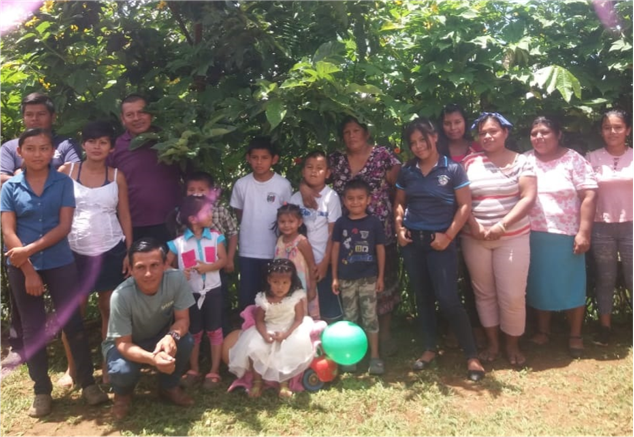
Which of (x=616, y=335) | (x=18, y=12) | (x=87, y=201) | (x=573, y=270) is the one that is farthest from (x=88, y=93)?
(x=616, y=335)

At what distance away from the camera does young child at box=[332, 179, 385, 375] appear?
3510 millimetres

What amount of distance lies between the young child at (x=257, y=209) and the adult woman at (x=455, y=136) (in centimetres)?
126

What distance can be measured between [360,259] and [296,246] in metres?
0.47

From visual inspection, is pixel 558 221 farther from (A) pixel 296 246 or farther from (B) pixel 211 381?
(B) pixel 211 381

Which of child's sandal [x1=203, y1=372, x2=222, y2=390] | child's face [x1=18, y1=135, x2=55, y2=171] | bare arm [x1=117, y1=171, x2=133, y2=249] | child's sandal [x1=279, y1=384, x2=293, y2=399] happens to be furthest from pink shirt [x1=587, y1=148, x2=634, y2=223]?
child's face [x1=18, y1=135, x2=55, y2=171]

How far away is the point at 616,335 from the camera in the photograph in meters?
4.14

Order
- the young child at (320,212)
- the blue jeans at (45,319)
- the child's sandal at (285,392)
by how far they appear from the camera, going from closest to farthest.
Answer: the blue jeans at (45,319) < the child's sandal at (285,392) < the young child at (320,212)

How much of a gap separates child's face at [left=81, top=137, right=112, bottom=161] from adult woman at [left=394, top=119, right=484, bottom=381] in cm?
208

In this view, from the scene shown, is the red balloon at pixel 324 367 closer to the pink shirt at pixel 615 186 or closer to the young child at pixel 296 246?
the young child at pixel 296 246

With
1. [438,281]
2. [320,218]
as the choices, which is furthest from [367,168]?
[438,281]

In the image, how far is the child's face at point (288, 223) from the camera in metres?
3.42

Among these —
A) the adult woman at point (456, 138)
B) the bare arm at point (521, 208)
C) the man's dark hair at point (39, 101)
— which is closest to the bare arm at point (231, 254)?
the man's dark hair at point (39, 101)

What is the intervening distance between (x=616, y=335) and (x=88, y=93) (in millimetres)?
4743

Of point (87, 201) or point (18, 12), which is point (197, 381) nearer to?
point (87, 201)
